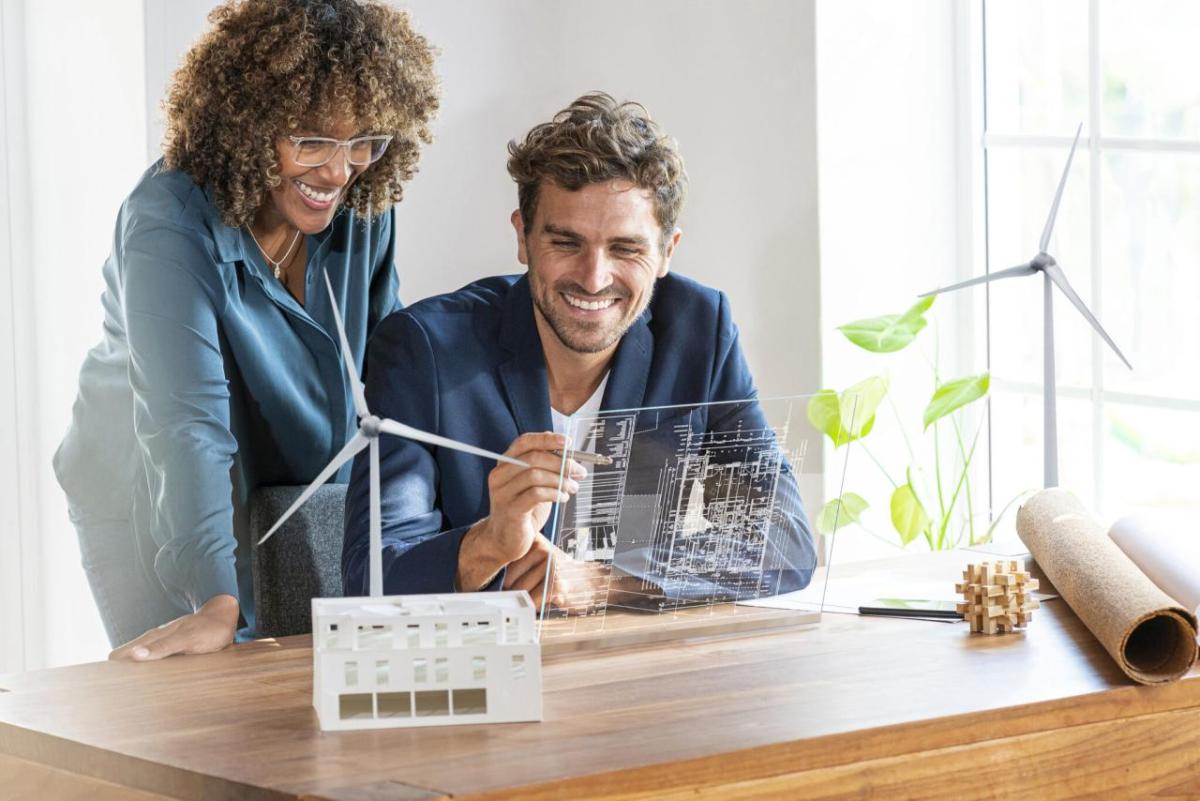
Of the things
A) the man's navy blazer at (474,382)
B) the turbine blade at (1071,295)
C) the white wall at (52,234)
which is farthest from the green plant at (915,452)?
the white wall at (52,234)

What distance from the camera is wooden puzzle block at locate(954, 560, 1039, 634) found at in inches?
75.9

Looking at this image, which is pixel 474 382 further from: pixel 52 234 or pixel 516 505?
pixel 52 234

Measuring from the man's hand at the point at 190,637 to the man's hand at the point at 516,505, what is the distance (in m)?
0.31

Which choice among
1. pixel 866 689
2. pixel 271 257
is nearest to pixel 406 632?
pixel 866 689

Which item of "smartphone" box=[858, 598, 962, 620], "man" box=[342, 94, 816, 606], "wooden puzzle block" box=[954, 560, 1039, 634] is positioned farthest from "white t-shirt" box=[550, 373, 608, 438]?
"wooden puzzle block" box=[954, 560, 1039, 634]

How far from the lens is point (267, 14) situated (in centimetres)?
256

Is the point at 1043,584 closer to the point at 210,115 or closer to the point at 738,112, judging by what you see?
the point at 210,115

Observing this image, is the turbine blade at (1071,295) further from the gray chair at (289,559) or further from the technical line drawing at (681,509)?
the gray chair at (289,559)

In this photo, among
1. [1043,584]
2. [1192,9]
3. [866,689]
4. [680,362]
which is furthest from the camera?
[1192,9]

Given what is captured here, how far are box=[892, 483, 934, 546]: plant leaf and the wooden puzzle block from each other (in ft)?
5.74

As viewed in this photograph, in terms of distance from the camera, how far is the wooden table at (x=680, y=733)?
54.0 inches

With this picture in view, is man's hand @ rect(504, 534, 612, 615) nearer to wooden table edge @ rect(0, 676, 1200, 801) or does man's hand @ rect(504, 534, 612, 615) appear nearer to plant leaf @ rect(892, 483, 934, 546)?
wooden table edge @ rect(0, 676, 1200, 801)

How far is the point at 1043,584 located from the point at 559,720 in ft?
Answer: 3.17

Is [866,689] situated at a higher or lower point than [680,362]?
lower
